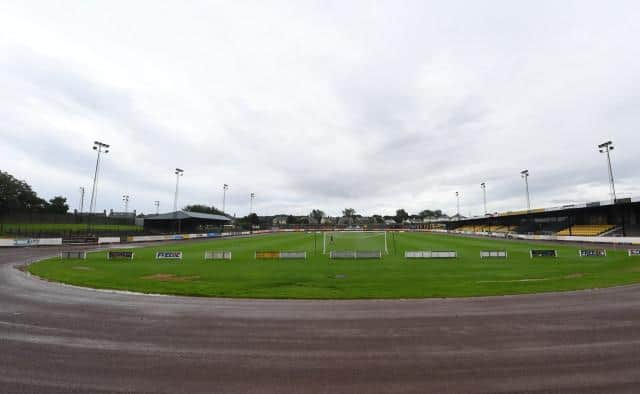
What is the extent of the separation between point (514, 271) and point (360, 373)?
73.6 ft

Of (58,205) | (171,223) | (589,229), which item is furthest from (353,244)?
(58,205)

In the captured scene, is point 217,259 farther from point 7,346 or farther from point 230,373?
point 230,373

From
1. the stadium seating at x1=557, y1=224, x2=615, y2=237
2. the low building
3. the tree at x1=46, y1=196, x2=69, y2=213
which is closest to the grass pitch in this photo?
the stadium seating at x1=557, y1=224, x2=615, y2=237

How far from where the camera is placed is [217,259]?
33.9m

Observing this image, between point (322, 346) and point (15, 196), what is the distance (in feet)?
377

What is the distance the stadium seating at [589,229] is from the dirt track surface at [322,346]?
5850cm

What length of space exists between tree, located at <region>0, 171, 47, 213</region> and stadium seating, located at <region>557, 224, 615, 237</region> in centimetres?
12876

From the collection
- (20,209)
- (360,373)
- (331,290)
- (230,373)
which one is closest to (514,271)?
(331,290)

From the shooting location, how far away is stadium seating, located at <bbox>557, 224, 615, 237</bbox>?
195ft

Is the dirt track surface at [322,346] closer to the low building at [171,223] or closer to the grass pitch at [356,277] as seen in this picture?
the grass pitch at [356,277]


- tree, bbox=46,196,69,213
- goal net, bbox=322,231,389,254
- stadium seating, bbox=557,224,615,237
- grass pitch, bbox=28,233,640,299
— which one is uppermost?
tree, bbox=46,196,69,213

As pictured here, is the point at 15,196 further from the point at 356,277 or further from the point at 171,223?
the point at 356,277

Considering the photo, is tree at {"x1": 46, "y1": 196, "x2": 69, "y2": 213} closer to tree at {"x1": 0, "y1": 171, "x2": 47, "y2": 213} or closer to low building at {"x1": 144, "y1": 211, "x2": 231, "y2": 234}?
tree at {"x1": 0, "y1": 171, "x2": 47, "y2": 213}

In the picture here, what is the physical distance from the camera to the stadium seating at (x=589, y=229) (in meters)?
59.5
